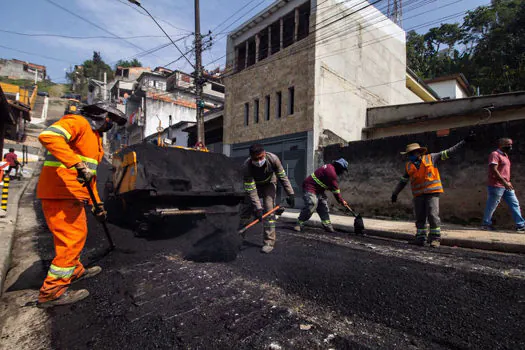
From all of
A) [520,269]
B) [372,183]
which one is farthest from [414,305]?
[372,183]

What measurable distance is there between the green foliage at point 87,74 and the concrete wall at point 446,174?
193ft

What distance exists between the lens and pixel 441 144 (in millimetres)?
7293

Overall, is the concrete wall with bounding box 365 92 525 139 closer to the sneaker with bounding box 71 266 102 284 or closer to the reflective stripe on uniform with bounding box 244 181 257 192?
the reflective stripe on uniform with bounding box 244 181 257 192

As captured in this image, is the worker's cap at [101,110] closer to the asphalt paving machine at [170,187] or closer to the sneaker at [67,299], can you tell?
the asphalt paving machine at [170,187]

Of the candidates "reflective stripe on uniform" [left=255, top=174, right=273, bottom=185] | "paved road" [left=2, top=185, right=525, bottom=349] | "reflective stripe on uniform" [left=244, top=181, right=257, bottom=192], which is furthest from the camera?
"reflective stripe on uniform" [left=255, top=174, right=273, bottom=185]

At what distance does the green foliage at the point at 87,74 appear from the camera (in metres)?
55.9

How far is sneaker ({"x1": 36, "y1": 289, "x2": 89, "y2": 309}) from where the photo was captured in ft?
7.47

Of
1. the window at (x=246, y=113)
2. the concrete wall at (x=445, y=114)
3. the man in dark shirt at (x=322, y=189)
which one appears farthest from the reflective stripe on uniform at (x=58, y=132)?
the window at (x=246, y=113)

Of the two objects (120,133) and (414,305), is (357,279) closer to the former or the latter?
(414,305)

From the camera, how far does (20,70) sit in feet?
189

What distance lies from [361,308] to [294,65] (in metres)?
11.8

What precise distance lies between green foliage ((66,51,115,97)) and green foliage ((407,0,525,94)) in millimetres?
54316

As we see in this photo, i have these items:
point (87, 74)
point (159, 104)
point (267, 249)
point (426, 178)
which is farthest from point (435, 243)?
point (87, 74)

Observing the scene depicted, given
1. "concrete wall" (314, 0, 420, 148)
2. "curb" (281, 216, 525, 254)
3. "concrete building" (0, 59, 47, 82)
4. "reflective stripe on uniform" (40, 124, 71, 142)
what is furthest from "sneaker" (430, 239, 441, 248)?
"concrete building" (0, 59, 47, 82)
